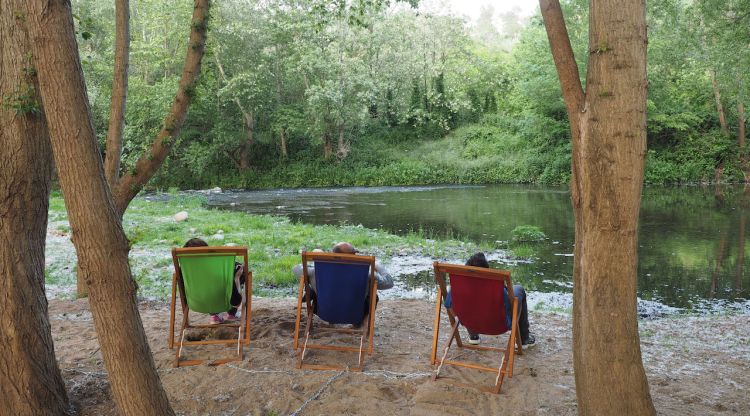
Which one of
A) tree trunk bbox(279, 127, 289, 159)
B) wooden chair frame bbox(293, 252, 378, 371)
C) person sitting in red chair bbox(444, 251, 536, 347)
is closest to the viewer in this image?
wooden chair frame bbox(293, 252, 378, 371)

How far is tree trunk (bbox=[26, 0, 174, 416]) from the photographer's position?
2.91m

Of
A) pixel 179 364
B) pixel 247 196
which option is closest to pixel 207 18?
pixel 179 364

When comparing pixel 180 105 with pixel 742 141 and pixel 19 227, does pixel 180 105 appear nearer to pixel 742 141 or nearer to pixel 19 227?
pixel 19 227

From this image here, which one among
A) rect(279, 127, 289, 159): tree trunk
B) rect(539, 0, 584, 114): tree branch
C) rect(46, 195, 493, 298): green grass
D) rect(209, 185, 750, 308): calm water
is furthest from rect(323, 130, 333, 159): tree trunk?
rect(539, 0, 584, 114): tree branch

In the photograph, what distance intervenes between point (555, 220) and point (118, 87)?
1290 cm

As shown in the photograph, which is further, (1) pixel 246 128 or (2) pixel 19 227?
(1) pixel 246 128

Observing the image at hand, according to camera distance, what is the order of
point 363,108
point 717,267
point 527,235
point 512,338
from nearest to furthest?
point 512,338
point 717,267
point 527,235
point 363,108

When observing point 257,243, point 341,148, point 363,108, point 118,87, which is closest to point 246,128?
point 341,148

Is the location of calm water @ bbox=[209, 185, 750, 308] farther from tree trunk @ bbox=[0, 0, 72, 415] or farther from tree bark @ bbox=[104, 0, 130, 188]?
tree trunk @ bbox=[0, 0, 72, 415]

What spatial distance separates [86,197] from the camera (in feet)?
9.57

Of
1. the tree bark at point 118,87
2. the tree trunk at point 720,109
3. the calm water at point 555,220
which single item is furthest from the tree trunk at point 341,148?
the tree bark at point 118,87

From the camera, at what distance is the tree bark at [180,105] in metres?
5.23

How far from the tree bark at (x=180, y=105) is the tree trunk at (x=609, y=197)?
11.2ft

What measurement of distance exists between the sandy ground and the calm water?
11.0 ft
